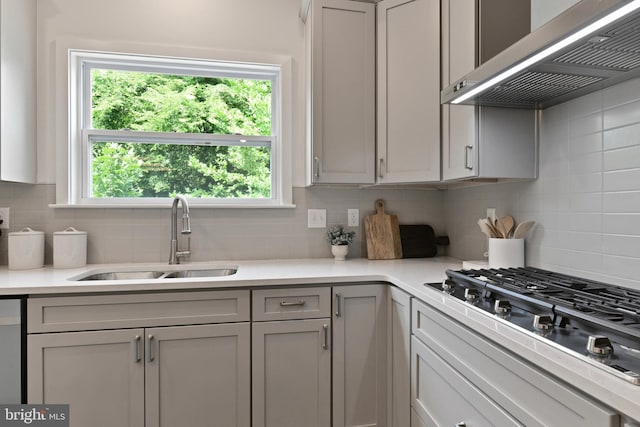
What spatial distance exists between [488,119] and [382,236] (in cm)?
97

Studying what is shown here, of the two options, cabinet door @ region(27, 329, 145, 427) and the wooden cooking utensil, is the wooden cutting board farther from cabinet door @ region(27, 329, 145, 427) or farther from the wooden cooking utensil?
cabinet door @ region(27, 329, 145, 427)

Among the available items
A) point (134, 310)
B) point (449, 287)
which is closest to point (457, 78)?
point (449, 287)

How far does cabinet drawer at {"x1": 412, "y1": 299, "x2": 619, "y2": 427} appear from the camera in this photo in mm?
712

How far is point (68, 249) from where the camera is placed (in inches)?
77.4

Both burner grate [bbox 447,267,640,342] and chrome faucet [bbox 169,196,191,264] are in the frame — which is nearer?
burner grate [bbox 447,267,640,342]

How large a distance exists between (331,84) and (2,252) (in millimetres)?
2104

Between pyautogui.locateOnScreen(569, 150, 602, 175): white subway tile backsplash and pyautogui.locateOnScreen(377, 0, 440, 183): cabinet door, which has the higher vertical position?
pyautogui.locateOnScreen(377, 0, 440, 183): cabinet door

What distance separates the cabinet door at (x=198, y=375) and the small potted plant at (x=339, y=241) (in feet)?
2.61

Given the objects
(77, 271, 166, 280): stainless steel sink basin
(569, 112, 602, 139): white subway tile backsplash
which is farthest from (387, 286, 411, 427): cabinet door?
(77, 271, 166, 280): stainless steel sink basin

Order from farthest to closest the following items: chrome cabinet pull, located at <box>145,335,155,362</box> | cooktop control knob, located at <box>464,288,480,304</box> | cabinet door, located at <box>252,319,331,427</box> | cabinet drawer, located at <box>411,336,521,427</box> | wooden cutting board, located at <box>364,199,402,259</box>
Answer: wooden cutting board, located at <box>364,199,402,259</box> → cabinet door, located at <box>252,319,331,427</box> → chrome cabinet pull, located at <box>145,335,155,362</box> → cooktop control knob, located at <box>464,288,480,304</box> → cabinet drawer, located at <box>411,336,521,427</box>

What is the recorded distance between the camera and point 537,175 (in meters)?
1.70

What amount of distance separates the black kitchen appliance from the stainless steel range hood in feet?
2.31

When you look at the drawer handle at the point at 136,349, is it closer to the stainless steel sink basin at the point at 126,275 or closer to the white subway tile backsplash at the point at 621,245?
the stainless steel sink basin at the point at 126,275

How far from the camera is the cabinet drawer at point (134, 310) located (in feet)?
4.95
